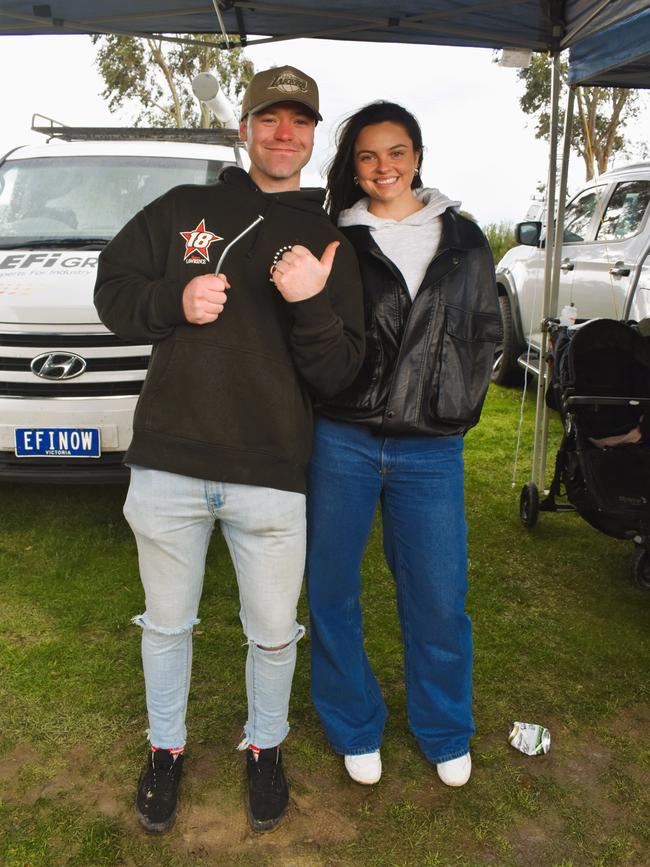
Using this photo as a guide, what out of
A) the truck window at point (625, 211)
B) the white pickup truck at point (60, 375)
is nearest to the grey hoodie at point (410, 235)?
the white pickup truck at point (60, 375)

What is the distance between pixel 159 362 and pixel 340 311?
0.49 m

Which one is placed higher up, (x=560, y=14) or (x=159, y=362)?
(x=560, y=14)

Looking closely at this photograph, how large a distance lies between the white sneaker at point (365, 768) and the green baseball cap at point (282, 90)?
194cm

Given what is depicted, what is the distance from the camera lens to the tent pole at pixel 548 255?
4234mm

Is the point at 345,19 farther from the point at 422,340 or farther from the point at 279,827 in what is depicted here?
the point at 279,827

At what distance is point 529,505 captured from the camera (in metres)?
4.64

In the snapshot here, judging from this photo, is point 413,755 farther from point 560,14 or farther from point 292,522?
point 560,14

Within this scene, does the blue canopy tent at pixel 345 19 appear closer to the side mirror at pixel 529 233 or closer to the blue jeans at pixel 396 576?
the side mirror at pixel 529 233

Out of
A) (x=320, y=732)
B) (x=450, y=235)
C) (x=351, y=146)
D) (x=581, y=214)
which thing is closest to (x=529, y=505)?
(x=320, y=732)

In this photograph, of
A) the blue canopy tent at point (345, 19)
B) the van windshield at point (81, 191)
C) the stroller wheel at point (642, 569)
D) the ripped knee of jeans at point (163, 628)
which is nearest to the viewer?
the ripped knee of jeans at point (163, 628)

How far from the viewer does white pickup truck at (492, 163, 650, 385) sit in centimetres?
560

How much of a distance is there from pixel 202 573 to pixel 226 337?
2.22 feet

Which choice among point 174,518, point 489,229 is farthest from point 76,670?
point 489,229

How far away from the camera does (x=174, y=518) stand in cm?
217
